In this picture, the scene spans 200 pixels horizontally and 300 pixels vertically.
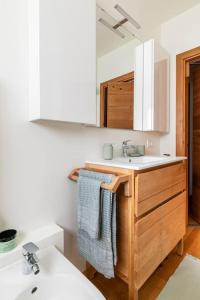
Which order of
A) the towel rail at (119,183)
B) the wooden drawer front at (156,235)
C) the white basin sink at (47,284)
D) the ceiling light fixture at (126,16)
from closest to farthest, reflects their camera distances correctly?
1. the white basin sink at (47,284)
2. the towel rail at (119,183)
3. the wooden drawer front at (156,235)
4. the ceiling light fixture at (126,16)

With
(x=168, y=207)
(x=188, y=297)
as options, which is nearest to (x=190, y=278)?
(x=188, y=297)

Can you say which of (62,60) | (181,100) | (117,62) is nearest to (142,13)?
(117,62)

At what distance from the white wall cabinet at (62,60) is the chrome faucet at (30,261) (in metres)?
0.65

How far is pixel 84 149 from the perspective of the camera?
134 cm

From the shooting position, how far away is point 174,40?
199cm

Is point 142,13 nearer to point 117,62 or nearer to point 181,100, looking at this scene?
point 117,62

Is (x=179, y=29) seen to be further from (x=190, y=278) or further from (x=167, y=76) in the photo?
(x=190, y=278)

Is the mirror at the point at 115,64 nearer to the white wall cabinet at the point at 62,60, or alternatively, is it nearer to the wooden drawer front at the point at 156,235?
the white wall cabinet at the point at 62,60

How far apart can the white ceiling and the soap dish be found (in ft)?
4.56

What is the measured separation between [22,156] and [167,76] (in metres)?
1.75

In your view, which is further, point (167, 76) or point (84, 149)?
point (167, 76)

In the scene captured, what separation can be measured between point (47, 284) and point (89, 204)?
438 mm

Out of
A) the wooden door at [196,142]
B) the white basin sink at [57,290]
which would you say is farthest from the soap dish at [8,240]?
the wooden door at [196,142]

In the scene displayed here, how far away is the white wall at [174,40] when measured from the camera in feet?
6.04
